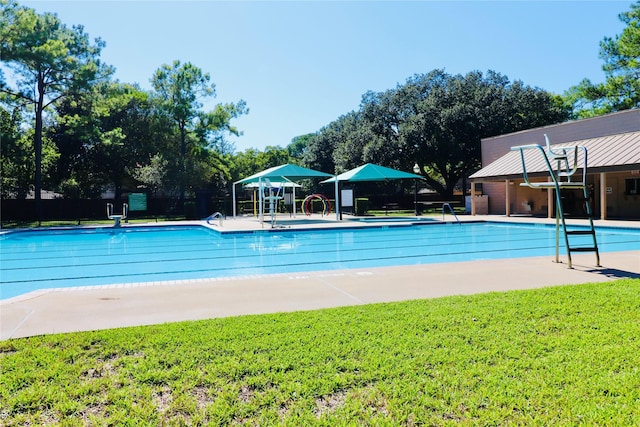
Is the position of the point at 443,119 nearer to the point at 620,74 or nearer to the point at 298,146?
the point at 620,74

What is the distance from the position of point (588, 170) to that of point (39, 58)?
23333 millimetres

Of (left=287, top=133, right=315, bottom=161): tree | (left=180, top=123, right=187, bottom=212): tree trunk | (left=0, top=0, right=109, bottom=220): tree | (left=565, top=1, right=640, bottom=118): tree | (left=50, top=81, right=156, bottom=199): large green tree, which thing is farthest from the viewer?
(left=287, top=133, right=315, bottom=161): tree

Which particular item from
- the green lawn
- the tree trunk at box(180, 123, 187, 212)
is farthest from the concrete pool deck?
the tree trunk at box(180, 123, 187, 212)

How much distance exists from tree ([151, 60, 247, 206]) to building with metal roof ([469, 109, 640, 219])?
16.3m

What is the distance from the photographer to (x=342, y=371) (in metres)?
2.86

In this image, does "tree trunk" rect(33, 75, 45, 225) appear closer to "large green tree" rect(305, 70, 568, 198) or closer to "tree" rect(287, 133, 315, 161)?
"large green tree" rect(305, 70, 568, 198)

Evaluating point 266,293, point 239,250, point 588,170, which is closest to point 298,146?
point 588,170

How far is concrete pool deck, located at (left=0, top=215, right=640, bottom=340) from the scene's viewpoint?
13.9 feet

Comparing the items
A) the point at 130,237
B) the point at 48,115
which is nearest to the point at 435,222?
the point at 130,237

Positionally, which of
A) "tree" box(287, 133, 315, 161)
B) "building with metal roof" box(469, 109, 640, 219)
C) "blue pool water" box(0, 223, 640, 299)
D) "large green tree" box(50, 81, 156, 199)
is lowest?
"blue pool water" box(0, 223, 640, 299)

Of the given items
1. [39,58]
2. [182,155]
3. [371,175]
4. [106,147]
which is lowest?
[371,175]

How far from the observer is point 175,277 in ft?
26.8

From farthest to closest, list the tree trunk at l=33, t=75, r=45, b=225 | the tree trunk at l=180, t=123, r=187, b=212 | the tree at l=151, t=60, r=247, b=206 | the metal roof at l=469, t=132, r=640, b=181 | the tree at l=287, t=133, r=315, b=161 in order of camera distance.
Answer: the tree at l=287, t=133, r=315, b=161, the tree at l=151, t=60, r=247, b=206, the tree trunk at l=180, t=123, r=187, b=212, the tree trunk at l=33, t=75, r=45, b=225, the metal roof at l=469, t=132, r=640, b=181

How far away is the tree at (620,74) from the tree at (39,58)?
29.4 metres
